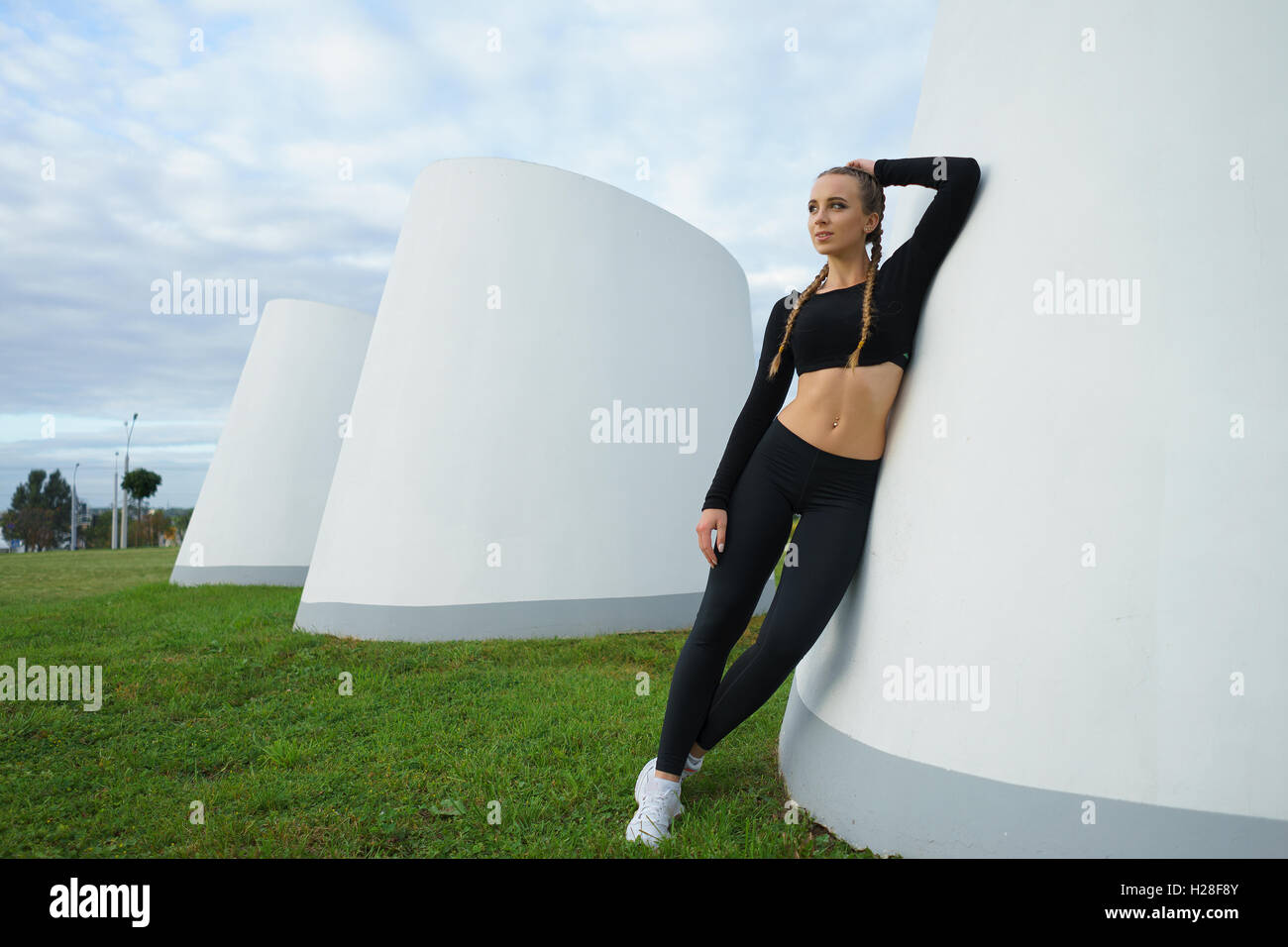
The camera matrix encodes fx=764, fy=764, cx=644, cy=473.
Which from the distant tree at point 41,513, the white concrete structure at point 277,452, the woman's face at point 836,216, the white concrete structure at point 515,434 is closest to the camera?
the woman's face at point 836,216

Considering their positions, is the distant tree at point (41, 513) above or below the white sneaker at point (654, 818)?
above

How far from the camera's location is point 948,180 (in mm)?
2418

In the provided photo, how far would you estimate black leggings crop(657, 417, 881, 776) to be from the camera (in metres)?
2.53

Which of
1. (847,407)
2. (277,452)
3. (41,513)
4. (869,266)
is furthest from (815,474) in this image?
(41,513)

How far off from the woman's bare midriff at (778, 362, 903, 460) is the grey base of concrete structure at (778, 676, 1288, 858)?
0.95 metres

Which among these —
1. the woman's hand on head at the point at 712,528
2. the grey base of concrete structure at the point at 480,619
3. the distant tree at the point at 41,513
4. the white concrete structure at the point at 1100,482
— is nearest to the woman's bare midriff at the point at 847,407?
the white concrete structure at the point at 1100,482

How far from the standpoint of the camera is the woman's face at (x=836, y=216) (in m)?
2.57

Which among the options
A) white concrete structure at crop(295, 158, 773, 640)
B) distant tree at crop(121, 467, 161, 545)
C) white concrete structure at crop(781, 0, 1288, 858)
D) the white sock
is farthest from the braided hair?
distant tree at crop(121, 467, 161, 545)

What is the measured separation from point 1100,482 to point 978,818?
3.11 ft

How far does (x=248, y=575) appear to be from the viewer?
1156 centimetres

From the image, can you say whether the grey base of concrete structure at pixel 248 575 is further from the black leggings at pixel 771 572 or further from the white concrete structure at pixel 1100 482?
the white concrete structure at pixel 1100 482

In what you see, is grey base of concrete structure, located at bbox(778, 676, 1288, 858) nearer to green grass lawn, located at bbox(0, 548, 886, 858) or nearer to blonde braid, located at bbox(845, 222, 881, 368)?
green grass lawn, located at bbox(0, 548, 886, 858)

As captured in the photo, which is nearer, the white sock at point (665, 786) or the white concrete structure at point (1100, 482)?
the white concrete structure at point (1100, 482)
